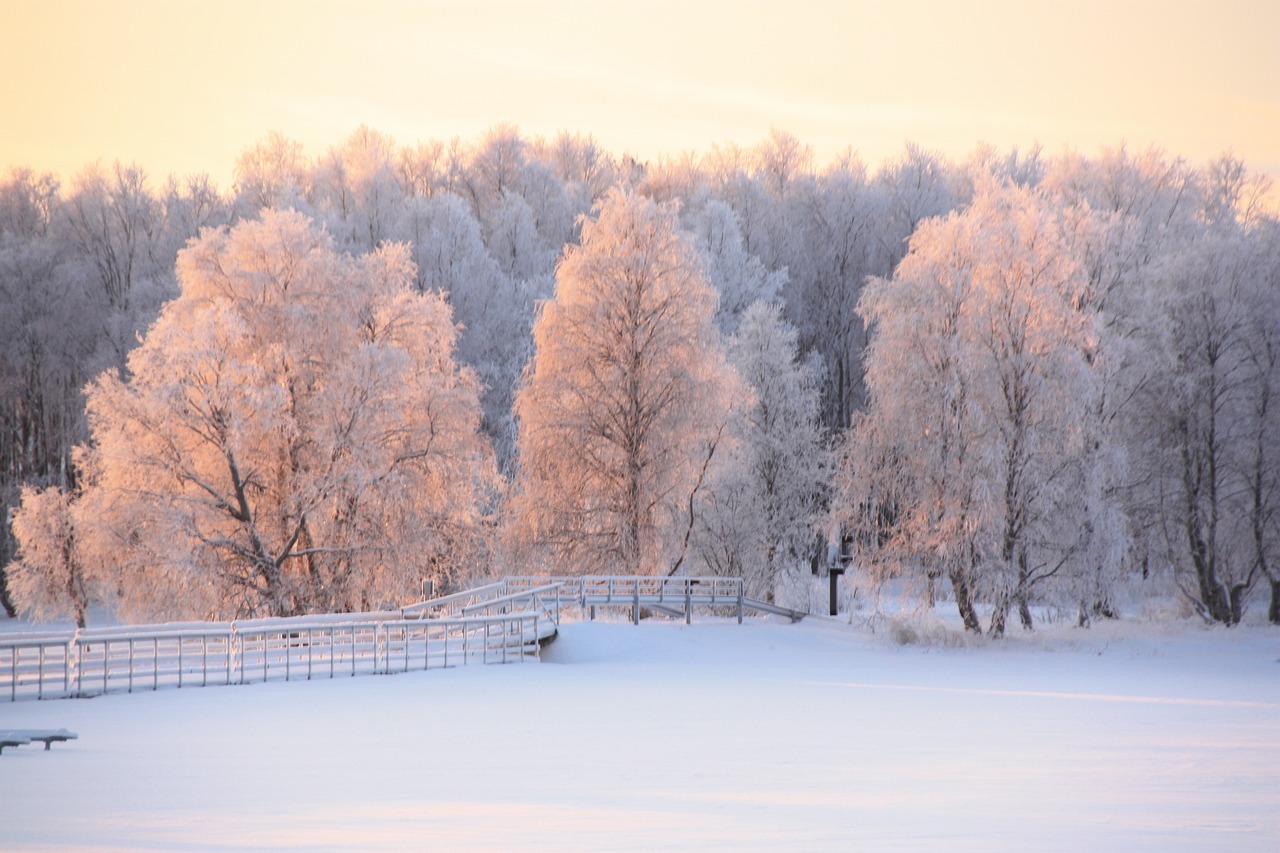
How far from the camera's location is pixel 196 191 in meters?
55.8

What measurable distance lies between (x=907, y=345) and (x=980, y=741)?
60.5ft

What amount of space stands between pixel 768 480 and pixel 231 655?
24.7 meters

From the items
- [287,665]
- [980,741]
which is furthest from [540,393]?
[980,741]

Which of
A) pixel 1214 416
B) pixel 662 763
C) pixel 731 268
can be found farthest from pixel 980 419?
pixel 731 268

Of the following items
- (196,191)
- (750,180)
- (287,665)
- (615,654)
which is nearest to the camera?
(287,665)

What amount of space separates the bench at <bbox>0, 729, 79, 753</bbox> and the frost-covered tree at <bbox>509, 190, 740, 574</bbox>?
21581mm

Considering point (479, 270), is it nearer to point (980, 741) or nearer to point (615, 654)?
point (615, 654)

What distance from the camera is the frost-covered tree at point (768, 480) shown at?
141 feet

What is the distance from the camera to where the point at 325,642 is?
2736 cm

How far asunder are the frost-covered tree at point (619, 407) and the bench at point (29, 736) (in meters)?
21.6

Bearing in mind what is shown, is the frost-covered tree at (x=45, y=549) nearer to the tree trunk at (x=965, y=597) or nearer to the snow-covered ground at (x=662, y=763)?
the snow-covered ground at (x=662, y=763)

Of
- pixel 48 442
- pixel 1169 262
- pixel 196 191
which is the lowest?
pixel 48 442

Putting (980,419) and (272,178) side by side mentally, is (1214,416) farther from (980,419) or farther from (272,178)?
(272,178)

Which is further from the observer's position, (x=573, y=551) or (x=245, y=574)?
(x=573, y=551)
